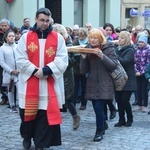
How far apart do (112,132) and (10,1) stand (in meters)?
13.4

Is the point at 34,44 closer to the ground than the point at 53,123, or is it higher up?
higher up

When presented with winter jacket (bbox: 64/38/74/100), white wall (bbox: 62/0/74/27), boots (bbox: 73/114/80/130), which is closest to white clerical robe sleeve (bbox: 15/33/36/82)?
winter jacket (bbox: 64/38/74/100)

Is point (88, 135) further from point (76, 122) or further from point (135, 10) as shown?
point (135, 10)

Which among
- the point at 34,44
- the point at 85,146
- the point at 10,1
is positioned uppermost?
the point at 10,1

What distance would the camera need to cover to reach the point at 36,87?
6.46 metres

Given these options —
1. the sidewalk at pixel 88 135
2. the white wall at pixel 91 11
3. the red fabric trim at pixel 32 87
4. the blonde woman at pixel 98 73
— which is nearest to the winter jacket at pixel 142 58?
the sidewalk at pixel 88 135

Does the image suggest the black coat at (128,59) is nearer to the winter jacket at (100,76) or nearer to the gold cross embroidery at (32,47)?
the winter jacket at (100,76)

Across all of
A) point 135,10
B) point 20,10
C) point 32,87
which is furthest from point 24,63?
point 135,10

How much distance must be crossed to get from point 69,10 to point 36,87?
675 inches

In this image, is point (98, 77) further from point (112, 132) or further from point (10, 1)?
point (10, 1)

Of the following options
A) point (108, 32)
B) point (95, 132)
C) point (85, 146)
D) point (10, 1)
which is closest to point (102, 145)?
point (85, 146)

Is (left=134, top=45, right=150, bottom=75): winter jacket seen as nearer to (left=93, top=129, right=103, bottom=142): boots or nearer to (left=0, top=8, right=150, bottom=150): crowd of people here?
(left=0, top=8, right=150, bottom=150): crowd of people

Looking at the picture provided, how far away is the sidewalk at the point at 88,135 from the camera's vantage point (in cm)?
712

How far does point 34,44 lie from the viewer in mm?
6414
